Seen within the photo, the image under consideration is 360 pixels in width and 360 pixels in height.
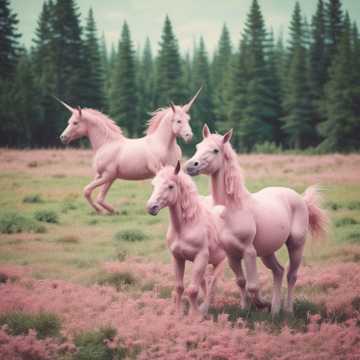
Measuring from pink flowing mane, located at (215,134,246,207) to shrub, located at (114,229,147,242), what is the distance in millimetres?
4494

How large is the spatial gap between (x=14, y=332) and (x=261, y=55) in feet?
86.7

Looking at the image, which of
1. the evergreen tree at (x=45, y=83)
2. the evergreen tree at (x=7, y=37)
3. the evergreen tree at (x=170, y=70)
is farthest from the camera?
the evergreen tree at (x=170, y=70)

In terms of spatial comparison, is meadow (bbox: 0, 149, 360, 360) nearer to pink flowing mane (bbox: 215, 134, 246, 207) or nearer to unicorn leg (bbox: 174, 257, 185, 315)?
unicorn leg (bbox: 174, 257, 185, 315)

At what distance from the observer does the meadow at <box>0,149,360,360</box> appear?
16.0 ft

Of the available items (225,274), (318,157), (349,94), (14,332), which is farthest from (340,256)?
(318,157)

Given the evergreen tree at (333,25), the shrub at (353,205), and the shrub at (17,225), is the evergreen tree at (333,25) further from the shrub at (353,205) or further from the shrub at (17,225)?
the shrub at (17,225)

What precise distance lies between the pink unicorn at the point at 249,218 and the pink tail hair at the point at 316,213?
250mm

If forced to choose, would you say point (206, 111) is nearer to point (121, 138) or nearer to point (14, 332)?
point (121, 138)

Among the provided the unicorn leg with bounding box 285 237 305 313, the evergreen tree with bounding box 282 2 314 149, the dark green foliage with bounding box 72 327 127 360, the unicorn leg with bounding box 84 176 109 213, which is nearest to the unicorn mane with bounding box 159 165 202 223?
the unicorn leg with bounding box 285 237 305 313

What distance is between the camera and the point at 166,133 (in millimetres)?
11133

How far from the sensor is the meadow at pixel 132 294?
4863 mm

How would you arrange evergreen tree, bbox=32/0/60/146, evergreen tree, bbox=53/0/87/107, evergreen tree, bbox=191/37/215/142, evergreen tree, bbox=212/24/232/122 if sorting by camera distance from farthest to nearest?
evergreen tree, bbox=212/24/232/122 < evergreen tree, bbox=191/37/215/142 < evergreen tree, bbox=32/0/60/146 < evergreen tree, bbox=53/0/87/107

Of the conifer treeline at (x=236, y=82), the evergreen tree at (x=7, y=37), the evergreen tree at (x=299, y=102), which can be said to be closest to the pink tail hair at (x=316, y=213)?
the conifer treeline at (x=236, y=82)

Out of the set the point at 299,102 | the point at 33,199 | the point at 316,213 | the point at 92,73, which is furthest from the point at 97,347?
the point at 92,73
